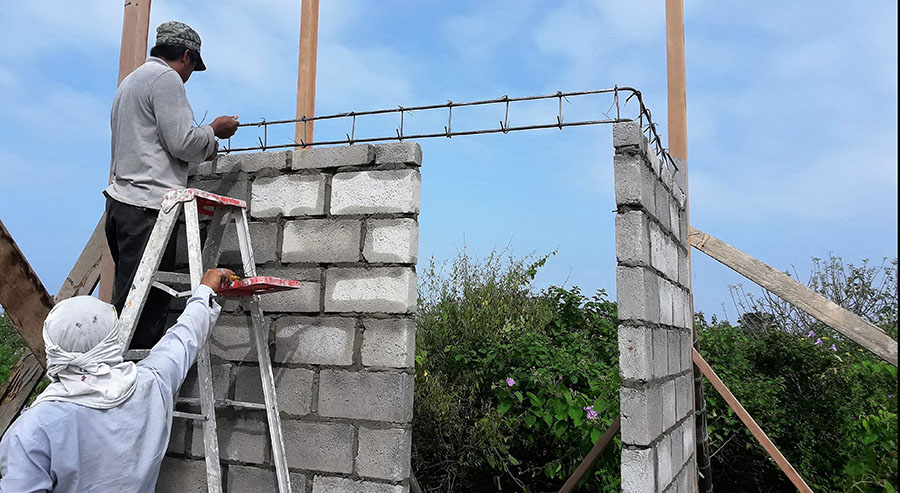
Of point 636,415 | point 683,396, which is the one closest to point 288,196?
point 636,415

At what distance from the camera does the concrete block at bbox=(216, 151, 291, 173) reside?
3.09m

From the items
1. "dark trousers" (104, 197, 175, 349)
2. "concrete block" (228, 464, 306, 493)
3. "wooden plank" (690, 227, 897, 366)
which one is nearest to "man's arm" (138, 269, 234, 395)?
"dark trousers" (104, 197, 175, 349)

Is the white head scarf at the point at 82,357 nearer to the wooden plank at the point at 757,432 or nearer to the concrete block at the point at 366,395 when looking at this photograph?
the concrete block at the point at 366,395

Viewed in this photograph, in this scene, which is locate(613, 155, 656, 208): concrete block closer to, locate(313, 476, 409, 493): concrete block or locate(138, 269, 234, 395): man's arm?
locate(313, 476, 409, 493): concrete block

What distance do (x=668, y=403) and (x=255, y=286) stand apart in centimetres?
190

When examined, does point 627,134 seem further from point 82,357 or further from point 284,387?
point 82,357

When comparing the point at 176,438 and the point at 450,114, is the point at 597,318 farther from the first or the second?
the point at 176,438

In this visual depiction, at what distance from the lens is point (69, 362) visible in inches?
74.7

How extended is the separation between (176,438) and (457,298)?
396cm

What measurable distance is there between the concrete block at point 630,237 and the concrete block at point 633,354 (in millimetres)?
259

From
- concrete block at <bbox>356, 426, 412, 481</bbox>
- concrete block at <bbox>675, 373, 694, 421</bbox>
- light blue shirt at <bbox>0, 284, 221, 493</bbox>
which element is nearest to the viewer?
light blue shirt at <bbox>0, 284, 221, 493</bbox>

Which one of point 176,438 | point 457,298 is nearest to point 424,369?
point 457,298

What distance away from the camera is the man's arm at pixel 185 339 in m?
2.16

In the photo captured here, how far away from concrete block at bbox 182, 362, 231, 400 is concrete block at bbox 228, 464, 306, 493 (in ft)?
1.06
